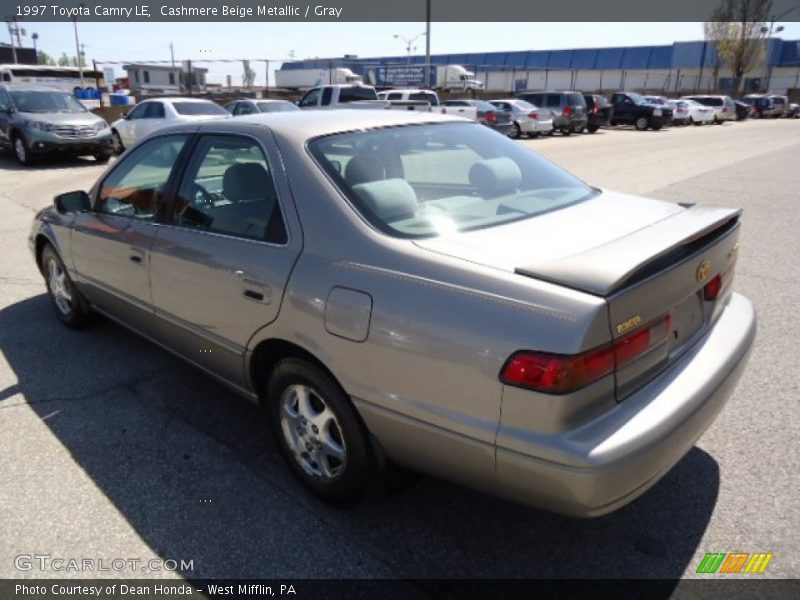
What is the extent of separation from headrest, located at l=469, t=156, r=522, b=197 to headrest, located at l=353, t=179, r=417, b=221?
468mm

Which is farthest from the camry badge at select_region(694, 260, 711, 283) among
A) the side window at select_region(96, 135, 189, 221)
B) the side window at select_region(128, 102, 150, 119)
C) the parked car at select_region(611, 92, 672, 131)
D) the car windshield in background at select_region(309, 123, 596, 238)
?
the parked car at select_region(611, 92, 672, 131)

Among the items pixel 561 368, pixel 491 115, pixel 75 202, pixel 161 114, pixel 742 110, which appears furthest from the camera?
pixel 742 110

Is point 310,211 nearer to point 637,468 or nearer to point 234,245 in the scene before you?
point 234,245

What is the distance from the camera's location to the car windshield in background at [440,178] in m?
2.58

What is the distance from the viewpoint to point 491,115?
2311 cm

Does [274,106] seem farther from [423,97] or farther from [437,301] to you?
[437,301]

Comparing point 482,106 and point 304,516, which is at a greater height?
point 482,106

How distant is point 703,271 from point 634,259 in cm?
60

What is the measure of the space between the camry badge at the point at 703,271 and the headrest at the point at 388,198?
1.16 m

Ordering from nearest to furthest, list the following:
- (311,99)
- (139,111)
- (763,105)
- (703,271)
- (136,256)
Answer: (703,271) → (136,256) → (139,111) → (311,99) → (763,105)

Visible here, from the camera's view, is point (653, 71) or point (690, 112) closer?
point (690, 112)

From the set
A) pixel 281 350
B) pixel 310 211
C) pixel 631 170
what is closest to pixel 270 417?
pixel 281 350

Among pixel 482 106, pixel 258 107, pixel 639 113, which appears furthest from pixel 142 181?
pixel 639 113

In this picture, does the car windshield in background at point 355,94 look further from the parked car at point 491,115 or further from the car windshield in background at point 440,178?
the car windshield in background at point 440,178
